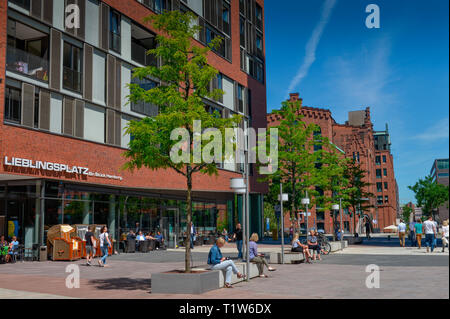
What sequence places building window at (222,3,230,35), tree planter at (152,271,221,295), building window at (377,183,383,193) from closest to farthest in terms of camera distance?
tree planter at (152,271,221,295)
building window at (222,3,230,35)
building window at (377,183,383,193)

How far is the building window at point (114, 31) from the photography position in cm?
2773

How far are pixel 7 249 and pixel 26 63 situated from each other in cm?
847

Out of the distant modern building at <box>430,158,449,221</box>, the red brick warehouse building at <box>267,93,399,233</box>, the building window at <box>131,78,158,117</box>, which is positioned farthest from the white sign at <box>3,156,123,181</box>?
the red brick warehouse building at <box>267,93,399,233</box>

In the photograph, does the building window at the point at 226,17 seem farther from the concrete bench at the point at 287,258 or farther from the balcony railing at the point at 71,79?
the concrete bench at the point at 287,258

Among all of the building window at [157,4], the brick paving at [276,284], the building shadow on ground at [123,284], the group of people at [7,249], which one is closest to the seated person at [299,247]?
the brick paving at [276,284]

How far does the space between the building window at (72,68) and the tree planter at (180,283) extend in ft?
53.0

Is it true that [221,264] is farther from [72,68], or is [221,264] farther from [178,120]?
[72,68]

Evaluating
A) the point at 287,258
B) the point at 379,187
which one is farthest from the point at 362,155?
the point at 287,258

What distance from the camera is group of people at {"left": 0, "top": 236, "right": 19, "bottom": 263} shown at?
20.3 meters

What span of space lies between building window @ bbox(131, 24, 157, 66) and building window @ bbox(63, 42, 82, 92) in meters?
5.61

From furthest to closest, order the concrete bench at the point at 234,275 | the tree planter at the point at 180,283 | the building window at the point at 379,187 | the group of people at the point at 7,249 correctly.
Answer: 1. the building window at the point at 379,187
2. the group of people at the point at 7,249
3. the concrete bench at the point at 234,275
4. the tree planter at the point at 180,283

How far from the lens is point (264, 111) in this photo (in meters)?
48.1

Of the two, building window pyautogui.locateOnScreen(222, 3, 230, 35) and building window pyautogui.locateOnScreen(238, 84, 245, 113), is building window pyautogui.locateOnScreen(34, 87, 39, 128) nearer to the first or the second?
building window pyautogui.locateOnScreen(222, 3, 230, 35)

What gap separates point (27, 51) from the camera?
76.8 feet
